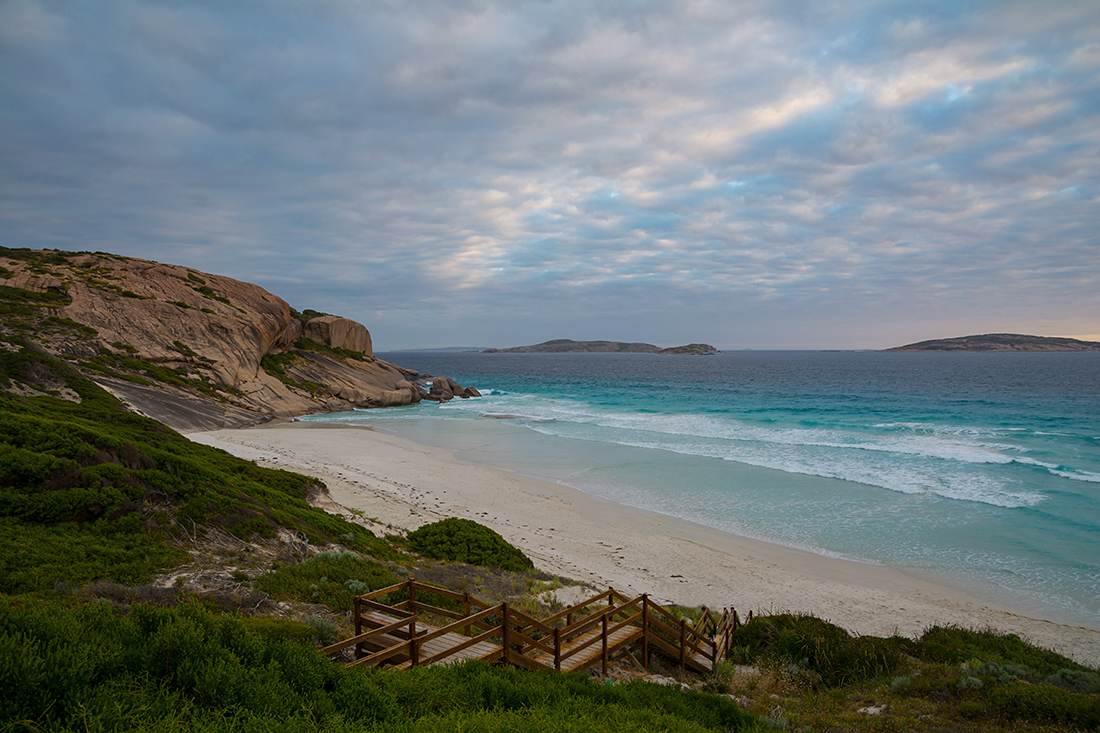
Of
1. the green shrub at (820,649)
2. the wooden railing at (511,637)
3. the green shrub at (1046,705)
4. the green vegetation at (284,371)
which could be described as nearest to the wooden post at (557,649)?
the wooden railing at (511,637)

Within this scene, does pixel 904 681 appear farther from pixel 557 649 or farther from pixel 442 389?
pixel 442 389

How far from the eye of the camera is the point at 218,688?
3.88 metres

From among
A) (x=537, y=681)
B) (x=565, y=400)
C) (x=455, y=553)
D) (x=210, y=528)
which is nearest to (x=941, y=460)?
(x=455, y=553)

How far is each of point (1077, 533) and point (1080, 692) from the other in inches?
566

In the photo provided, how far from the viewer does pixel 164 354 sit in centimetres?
4012

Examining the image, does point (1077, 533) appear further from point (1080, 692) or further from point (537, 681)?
point (537, 681)

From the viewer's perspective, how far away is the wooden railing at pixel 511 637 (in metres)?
6.43

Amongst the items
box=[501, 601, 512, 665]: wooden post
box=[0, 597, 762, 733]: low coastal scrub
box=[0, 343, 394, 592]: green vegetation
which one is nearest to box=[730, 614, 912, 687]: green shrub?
box=[0, 597, 762, 733]: low coastal scrub

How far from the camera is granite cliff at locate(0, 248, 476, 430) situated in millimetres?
34406

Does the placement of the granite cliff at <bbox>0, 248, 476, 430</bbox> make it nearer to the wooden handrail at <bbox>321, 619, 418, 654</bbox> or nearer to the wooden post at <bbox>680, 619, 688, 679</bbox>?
the wooden handrail at <bbox>321, 619, 418, 654</bbox>

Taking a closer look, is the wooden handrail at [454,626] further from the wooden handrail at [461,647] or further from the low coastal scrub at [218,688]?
the low coastal scrub at [218,688]

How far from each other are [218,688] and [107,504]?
7.89 metres

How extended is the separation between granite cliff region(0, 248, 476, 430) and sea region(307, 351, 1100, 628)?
601cm

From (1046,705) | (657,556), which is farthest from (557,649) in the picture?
(657,556)
